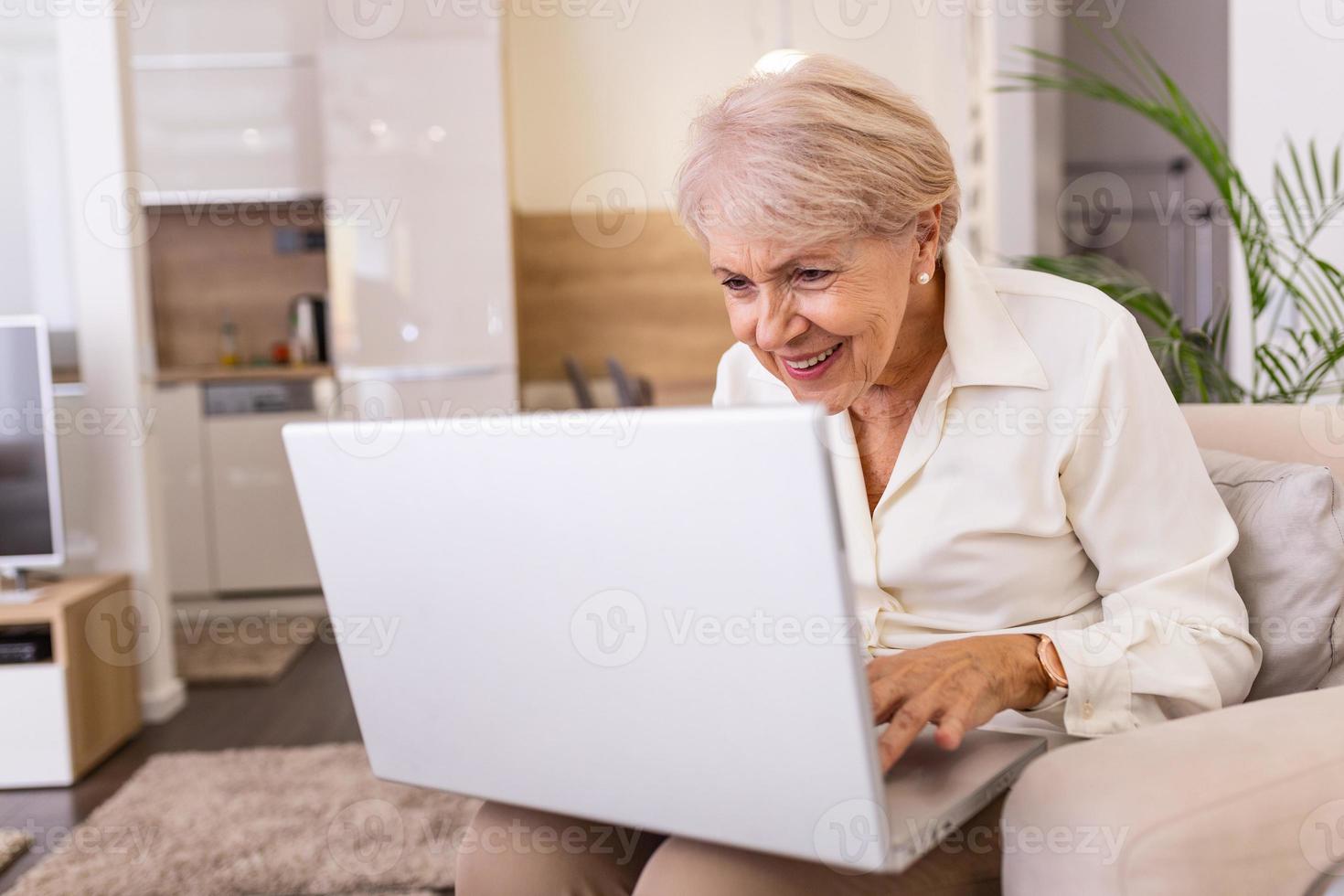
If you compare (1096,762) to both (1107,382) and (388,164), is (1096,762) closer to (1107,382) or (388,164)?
(1107,382)

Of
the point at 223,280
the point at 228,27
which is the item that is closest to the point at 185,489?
the point at 223,280

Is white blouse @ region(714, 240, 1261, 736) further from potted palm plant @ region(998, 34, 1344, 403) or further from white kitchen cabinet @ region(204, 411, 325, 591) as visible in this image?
white kitchen cabinet @ region(204, 411, 325, 591)

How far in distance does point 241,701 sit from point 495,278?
2008mm

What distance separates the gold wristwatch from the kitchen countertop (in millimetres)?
4044

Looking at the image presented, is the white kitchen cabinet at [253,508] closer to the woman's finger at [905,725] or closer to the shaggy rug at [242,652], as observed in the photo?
the shaggy rug at [242,652]

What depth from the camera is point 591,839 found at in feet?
3.60

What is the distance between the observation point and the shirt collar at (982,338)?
1175 mm

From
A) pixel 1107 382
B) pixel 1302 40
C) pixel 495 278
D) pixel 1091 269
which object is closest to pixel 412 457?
pixel 1107 382

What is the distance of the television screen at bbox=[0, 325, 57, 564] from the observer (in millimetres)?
2900

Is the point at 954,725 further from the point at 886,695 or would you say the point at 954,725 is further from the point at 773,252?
the point at 773,252

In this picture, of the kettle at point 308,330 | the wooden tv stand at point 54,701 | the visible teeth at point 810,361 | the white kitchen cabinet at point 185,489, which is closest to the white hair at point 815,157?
the visible teeth at point 810,361

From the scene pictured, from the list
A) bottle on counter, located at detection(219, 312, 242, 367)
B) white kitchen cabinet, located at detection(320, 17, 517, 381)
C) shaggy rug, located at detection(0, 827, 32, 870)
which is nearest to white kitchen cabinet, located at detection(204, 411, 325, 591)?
white kitchen cabinet, located at detection(320, 17, 517, 381)

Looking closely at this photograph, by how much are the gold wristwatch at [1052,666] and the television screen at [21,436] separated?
103 inches

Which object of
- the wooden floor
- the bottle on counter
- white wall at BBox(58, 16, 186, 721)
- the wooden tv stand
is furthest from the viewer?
the bottle on counter
